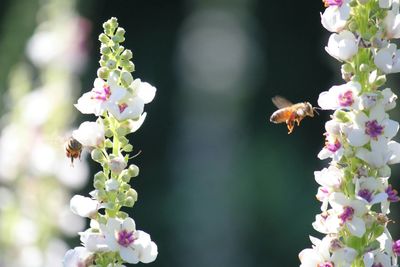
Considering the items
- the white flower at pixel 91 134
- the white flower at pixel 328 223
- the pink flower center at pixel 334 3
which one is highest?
the pink flower center at pixel 334 3

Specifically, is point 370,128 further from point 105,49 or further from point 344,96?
point 105,49

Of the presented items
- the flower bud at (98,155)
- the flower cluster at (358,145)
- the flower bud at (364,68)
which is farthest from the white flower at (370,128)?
the flower bud at (98,155)

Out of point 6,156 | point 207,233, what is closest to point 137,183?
Answer: point 207,233

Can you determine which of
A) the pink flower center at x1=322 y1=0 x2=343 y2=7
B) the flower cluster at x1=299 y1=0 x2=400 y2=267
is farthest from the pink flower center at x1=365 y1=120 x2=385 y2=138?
the pink flower center at x1=322 y1=0 x2=343 y2=7

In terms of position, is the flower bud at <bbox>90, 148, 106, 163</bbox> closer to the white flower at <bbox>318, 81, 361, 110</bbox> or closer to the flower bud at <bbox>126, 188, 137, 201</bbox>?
the flower bud at <bbox>126, 188, 137, 201</bbox>

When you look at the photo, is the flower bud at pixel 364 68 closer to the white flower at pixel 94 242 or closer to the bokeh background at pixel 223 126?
the white flower at pixel 94 242

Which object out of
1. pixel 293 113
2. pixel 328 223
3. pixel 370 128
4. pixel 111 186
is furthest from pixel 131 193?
pixel 293 113
